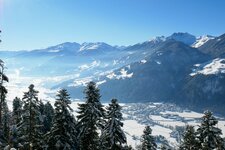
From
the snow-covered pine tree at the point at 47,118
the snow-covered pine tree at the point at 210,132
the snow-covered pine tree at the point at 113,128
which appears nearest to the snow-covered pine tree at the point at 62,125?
the snow-covered pine tree at the point at 113,128

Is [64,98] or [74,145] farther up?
[64,98]

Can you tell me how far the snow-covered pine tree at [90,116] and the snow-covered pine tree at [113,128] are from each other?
4.38ft

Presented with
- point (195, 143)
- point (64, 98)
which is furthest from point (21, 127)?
point (195, 143)

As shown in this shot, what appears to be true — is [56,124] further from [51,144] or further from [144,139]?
[144,139]

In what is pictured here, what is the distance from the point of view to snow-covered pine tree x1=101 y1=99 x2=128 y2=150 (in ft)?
Answer: 163

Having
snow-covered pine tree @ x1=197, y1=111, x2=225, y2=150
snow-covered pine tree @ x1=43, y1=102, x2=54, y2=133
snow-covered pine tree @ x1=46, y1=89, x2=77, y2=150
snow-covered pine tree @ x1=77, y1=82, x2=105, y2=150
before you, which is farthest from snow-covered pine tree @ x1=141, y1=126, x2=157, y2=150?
snow-covered pine tree @ x1=43, y1=102, x2=54, y2=133

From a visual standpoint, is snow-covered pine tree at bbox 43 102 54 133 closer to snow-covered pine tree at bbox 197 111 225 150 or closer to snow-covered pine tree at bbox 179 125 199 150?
snow-covered pine tree at bbox 179 125 199 150

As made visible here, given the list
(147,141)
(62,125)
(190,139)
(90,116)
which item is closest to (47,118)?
(147,141)

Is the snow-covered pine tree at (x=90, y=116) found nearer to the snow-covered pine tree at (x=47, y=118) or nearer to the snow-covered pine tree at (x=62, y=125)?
the snow-covered pine tree at (x=62, y=125)

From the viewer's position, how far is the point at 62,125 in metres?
48.3

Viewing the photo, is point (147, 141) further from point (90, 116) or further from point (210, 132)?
point (90, 116)

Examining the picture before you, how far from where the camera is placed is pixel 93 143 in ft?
173

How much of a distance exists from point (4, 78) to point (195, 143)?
121ft

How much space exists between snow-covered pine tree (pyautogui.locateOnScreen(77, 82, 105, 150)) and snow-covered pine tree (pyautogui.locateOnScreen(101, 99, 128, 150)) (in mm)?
1334
